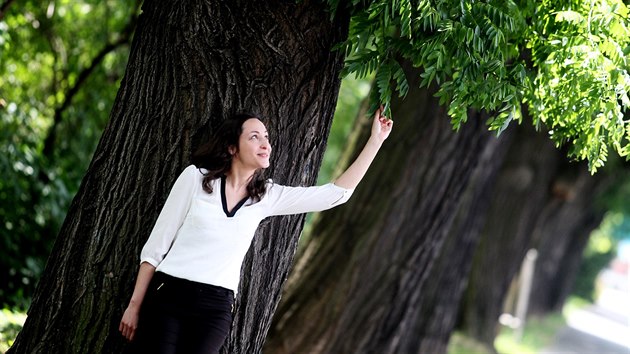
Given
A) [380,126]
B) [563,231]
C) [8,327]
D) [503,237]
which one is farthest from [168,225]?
[563,231]

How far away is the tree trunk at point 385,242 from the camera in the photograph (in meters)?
8.97

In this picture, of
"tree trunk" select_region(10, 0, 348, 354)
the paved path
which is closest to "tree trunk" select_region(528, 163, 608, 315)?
the paved path

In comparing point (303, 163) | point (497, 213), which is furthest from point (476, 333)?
point (303, 163)

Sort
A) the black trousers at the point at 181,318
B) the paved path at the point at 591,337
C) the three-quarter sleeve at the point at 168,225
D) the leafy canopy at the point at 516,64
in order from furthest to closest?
the paved path at the point at 591,337 < the leafy canopy at the point at 516,64 < the three-quarter sleeve at the point at 168,225 < the black trousers at the point at 181,318

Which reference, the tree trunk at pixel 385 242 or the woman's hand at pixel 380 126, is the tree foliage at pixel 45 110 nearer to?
the tree trunk at pixel 385 242

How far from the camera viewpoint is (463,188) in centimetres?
912

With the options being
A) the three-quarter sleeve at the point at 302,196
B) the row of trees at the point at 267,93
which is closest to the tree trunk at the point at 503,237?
the row of trees at the point at 267,93

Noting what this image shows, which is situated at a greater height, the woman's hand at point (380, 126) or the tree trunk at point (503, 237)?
the tree trunk at point (503, 237)

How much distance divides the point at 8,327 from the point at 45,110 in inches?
210

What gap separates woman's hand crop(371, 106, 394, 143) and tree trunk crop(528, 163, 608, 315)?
13.0 meters

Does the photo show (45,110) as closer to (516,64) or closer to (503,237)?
(516,64)

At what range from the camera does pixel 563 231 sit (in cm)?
2455

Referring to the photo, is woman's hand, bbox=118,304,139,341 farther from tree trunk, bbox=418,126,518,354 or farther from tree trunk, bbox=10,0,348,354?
tree trunk, bbox=418,126,518,354

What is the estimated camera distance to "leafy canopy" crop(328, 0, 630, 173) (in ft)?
16.3
